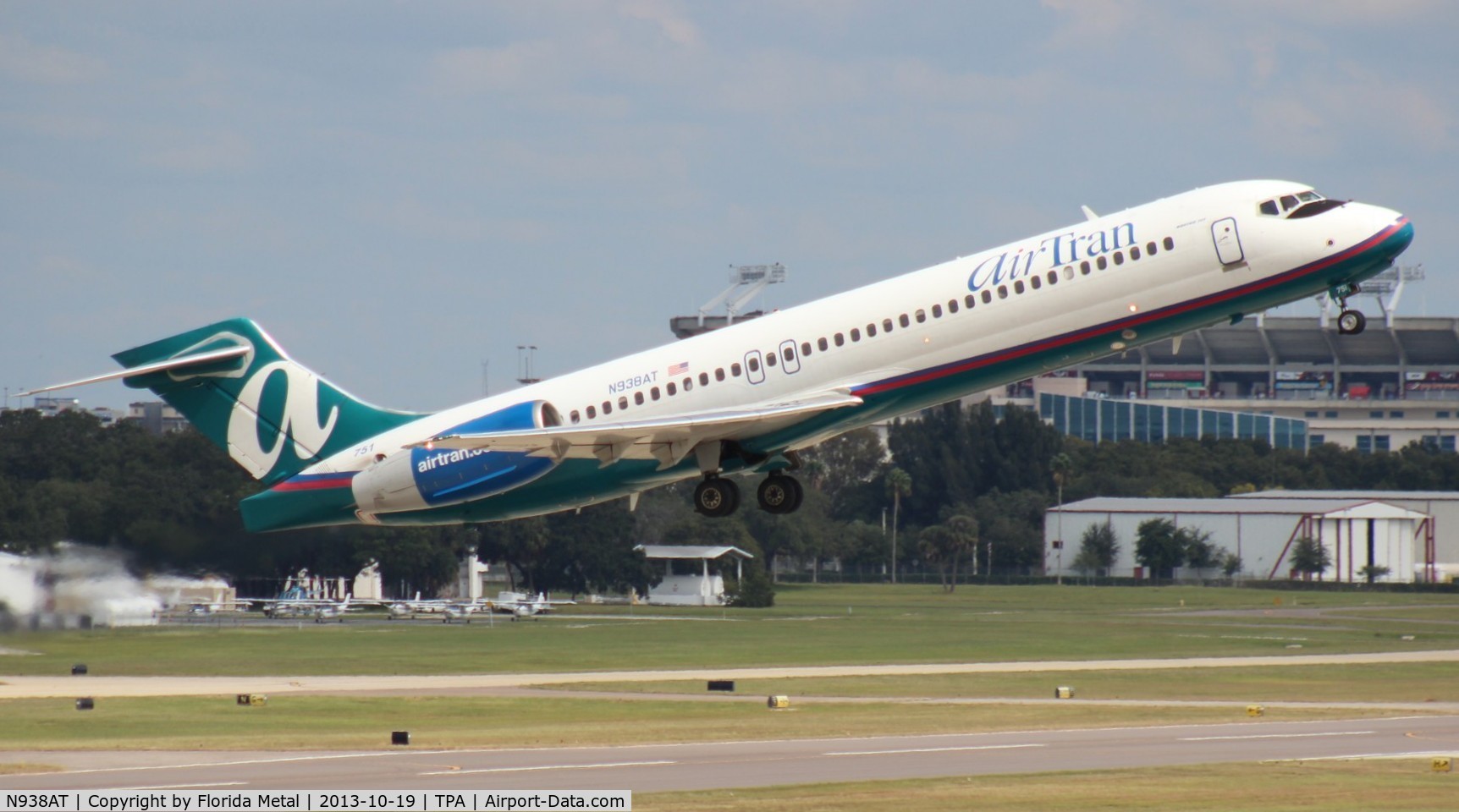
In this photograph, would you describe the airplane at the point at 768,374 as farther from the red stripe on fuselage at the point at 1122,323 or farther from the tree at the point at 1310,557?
the tree at the point at 1310,557

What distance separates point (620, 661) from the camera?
3059 inches

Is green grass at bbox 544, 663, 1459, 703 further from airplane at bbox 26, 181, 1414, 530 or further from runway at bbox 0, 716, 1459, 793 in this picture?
airplane at bbox 26, 181, 1414, 530

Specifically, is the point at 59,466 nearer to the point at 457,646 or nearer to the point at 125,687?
the point at 457,646

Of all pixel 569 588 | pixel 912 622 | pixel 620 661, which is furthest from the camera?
pixel 569 588

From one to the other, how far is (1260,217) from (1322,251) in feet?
4.79

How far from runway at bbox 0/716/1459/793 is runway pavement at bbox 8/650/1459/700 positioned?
19357 mm

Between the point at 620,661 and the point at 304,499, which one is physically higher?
the point at 304,499

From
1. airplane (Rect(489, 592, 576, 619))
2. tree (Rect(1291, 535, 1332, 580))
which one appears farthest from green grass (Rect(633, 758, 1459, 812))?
tree (Rect(1291, 535, 1332, 580))

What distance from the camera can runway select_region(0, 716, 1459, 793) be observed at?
121 feet

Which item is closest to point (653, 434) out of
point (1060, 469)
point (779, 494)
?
point (779, 494)

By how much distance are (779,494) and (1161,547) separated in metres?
118

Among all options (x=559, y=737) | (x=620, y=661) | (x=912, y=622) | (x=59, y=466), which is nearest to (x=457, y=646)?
(x=620, y=661)

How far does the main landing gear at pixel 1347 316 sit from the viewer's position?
4134 cm

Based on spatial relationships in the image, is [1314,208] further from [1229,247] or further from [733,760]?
[733,760]
